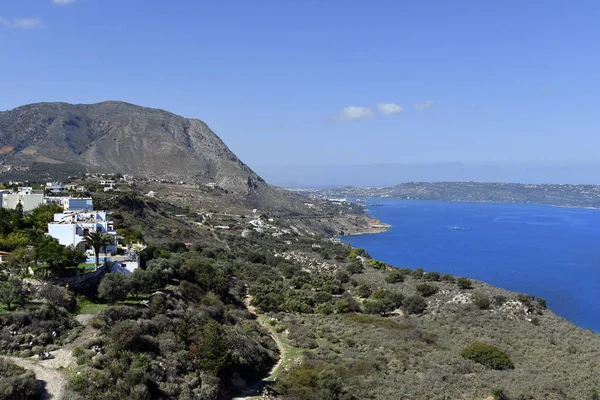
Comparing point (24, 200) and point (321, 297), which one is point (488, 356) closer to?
point (321, 297)

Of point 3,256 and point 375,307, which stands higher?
point 3,256

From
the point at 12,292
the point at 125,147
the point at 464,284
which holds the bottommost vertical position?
the point at 464,284

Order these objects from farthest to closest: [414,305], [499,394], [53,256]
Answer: [414,305]
[53,256]
[499,394]

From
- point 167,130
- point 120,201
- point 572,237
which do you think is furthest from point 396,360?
point 167,130

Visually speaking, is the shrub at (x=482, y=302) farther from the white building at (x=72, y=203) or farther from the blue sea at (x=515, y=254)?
the white building at (x=72, y=203)

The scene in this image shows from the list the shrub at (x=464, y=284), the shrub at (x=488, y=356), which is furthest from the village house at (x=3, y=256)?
the shrub at (x=464, y=284)

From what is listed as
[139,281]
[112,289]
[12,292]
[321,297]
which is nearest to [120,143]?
[321,297]

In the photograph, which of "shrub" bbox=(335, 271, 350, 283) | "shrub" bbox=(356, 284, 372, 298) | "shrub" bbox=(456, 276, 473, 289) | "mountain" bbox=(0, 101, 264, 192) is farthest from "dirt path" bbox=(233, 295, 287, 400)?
"mountain" bbox=(0, 101, 264, 192)
